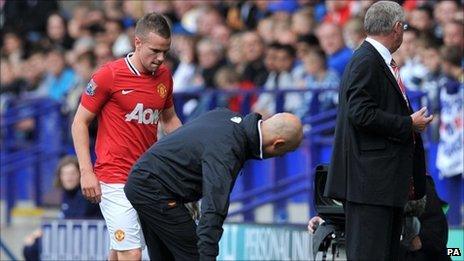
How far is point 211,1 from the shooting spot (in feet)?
62.1

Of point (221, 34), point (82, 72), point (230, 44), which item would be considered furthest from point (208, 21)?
point (82, 72)

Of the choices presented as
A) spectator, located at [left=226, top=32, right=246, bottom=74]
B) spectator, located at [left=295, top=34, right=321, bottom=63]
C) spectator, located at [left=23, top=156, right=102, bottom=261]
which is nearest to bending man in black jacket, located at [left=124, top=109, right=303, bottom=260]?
spectator, located at [left=23, top=156, right=102, bottom=261]

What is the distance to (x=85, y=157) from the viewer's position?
9508 millimetres

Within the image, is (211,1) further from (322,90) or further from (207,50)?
(322,90)

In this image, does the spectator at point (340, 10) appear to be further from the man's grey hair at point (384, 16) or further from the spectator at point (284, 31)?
the man's grey hair at point (384, 16)

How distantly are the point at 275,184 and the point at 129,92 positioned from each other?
4.67 meters

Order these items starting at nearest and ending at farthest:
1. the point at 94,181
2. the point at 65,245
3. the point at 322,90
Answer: the point at 94,181
the point at 65,245
the point at 322,90

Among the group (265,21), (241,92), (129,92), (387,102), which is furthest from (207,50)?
(387,102)

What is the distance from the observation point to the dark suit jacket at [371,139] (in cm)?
825

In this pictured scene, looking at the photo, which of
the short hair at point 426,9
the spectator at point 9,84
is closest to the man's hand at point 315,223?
the short hair at point 426,9

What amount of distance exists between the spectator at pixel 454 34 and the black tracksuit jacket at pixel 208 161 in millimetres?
6037

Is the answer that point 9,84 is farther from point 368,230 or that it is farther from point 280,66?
point 368,230

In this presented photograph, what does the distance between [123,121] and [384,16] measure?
89.1 inches

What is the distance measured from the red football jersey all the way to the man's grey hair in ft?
6.53
